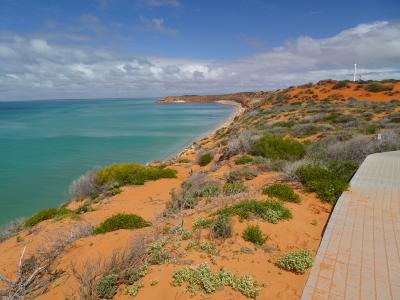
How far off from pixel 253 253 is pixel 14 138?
147 ft

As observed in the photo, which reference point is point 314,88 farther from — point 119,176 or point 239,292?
point 239,292

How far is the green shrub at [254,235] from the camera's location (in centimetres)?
575

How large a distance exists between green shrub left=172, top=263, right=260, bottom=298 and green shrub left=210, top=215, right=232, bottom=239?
3.83 feet

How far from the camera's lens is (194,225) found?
6547 millimetres

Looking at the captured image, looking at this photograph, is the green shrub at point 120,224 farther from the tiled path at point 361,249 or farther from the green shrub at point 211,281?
the tiled path at point 361,249

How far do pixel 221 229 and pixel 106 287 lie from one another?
237cm

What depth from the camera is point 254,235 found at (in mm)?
5812

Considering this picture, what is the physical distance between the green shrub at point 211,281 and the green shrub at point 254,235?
122cm

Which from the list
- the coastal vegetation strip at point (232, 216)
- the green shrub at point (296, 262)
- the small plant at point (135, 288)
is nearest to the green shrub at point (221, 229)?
the coastal vegetation strip at point (232, 216)

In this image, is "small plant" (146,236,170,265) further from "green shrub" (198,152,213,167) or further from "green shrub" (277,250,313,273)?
"green shrub" (198,152,213,167)

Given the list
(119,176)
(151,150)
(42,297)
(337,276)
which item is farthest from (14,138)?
(337,276)

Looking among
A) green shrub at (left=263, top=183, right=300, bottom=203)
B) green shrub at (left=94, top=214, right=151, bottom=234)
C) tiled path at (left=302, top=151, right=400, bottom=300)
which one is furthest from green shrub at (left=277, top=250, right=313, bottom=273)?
green shrub at (left=94, top=214, right=151, bottom=234)

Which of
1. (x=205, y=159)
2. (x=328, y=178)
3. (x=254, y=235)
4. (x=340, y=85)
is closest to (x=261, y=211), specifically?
(x=254, y=235)

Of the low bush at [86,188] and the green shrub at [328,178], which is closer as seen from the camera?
the green shrub at [328,178]
